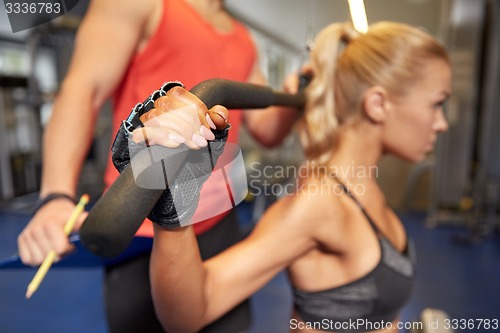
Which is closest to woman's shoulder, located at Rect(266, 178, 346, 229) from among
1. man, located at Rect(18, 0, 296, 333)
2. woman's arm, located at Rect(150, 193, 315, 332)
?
woman's arm, located at Rect(150, 193, 315, 332)

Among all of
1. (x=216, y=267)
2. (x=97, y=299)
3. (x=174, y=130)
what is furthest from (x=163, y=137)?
(x=97, y=299)

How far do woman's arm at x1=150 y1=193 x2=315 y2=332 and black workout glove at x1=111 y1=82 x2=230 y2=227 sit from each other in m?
0.04

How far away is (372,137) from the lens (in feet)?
1.97

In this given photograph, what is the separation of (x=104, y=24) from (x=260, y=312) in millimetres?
470

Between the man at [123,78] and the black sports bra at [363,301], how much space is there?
5.5 inches

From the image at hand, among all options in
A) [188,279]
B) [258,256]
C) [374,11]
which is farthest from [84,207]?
[374,11]

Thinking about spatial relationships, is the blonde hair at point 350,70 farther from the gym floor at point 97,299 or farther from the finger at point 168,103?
the finger at point 168,103

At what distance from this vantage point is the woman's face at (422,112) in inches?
20.7

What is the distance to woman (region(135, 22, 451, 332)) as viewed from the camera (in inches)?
20.5

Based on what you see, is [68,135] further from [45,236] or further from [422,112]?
[422,112]

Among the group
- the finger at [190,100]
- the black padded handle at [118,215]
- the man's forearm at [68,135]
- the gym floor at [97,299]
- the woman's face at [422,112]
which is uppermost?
the finger at [190,100]

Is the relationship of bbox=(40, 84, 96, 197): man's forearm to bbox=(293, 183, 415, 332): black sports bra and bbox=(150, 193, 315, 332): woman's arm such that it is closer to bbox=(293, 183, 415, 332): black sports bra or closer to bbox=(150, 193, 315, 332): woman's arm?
bbox=(150, 193, 315, 332): woman's arm

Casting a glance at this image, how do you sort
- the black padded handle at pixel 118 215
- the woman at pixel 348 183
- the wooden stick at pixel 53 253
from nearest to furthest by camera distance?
the black padded handle at pixel 118 215 < the wooden stick at pixel 53 253 < the woman at pixel 348 183

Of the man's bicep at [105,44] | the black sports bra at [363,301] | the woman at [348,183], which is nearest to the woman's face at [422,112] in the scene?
the woman at [348,183]
